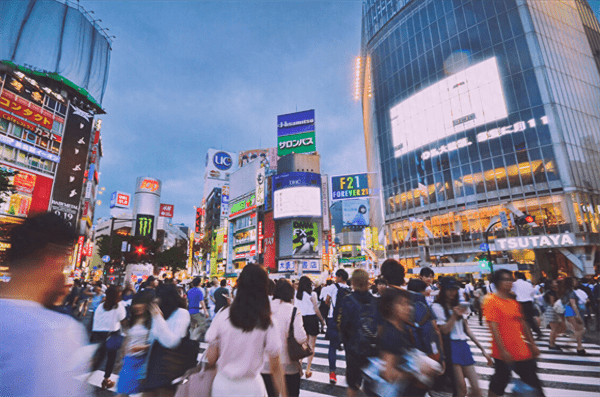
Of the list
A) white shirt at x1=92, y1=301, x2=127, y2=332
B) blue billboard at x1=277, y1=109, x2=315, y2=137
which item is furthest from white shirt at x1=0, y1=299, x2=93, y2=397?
blue billboard at x1=277, y1=109, x2=315, y2=137

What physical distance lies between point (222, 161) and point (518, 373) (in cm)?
10921

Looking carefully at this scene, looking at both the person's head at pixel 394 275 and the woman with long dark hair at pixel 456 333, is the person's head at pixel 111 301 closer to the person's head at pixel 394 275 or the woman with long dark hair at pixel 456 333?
the person's head at pixel 394 275

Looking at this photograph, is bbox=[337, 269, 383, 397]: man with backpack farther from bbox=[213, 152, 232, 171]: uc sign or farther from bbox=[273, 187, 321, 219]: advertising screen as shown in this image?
bbox=[213, 152, 232, 171]: uc sign

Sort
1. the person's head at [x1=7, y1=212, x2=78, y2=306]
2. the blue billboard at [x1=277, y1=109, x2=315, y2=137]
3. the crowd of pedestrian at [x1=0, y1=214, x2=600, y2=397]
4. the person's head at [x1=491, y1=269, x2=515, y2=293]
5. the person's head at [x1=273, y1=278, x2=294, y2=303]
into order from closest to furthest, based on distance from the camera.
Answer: the crowd of pedestrian at [x1=0, y1=214, x2=600, y2=397]
the person's head at [x1=7, y1=212, x2=78, y2=306]
the person's head at [x1=491, y1=269, x2=515, y2=293]
the person's head at [x1=273, y1=278, x2=294, y2=303]
the blue billboard at [x1=277, y1=109, x2=315, y2=137]

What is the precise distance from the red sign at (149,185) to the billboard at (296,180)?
167ft

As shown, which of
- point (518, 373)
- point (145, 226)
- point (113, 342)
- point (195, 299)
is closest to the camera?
point (518, 373)

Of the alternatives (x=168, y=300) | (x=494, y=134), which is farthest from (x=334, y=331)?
(x=494, y=134)

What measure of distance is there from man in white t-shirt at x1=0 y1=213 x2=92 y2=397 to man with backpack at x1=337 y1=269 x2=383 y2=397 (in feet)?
7.93

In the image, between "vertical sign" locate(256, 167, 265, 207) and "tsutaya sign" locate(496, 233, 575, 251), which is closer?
"tsutaya sign" locate(496, 233, 575, 251)

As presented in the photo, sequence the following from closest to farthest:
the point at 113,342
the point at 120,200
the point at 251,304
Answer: the point at 251,304 < the point at 113,342 < the point at 120,200

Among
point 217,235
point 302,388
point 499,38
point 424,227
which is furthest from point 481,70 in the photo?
point 217,235

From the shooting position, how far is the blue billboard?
4941 centimetres

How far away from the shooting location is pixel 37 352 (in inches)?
53.2

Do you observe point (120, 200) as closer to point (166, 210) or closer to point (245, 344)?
point (166, 210)
